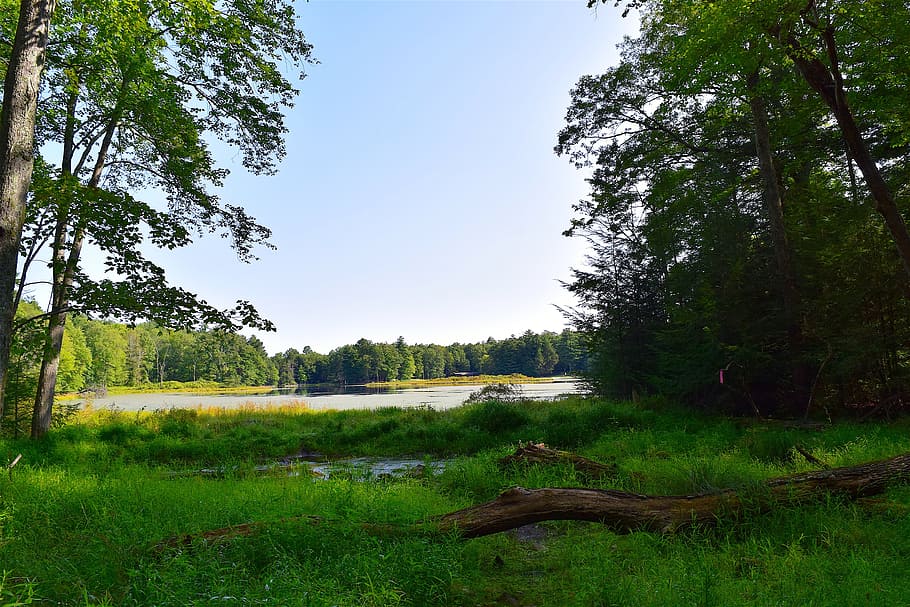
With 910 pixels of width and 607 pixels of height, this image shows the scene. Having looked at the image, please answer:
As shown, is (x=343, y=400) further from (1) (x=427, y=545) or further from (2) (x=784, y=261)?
(1) (x=427, y=545)

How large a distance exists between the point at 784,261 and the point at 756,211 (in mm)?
5078

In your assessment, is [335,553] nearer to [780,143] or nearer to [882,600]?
[882,600]

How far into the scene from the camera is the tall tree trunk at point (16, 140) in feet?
14.8

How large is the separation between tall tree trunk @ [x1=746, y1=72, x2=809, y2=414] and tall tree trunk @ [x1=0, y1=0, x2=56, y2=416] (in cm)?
1286

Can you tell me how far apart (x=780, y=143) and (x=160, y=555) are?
1675 centimetres

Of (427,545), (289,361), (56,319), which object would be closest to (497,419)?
(427,545)

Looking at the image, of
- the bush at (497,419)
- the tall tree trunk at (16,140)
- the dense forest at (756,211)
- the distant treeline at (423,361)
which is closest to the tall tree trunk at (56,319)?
the tall tree trunk at (16,140)

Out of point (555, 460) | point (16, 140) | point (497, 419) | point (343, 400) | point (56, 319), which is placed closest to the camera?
point (16, 140)

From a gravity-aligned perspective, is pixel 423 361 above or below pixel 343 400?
above

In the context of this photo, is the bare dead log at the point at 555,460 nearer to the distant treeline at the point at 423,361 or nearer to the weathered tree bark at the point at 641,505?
the weathered tree bark at the point at 641,505

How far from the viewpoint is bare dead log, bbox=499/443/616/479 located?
7027 mm

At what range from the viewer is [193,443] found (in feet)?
38.2

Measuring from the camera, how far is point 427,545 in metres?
3.97

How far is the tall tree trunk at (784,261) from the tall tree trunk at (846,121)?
13.5ft
